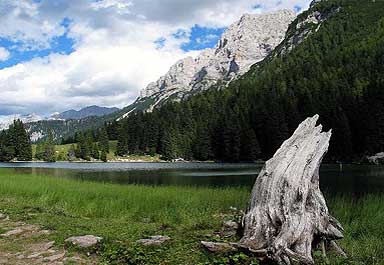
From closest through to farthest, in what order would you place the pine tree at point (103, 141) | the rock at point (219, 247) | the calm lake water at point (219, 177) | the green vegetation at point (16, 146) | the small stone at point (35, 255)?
the rock at point (219, 247)
the small stone at point (35, 255)
the calm lake water at point (219, 177)
the green vegetation at point (16, 146)
the pine tree at point (103, 141)

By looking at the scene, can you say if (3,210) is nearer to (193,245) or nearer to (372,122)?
(193,245)

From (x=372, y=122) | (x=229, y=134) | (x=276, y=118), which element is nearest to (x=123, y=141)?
(x=229, y=134)

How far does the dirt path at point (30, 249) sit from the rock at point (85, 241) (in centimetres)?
41

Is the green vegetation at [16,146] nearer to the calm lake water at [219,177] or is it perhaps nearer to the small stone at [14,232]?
the calm lake water at [219,177]

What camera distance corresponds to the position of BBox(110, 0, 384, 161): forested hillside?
11150cm

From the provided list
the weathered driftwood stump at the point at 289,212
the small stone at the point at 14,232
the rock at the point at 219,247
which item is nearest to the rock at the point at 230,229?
the weathered driftwood stump at the point at 289,212

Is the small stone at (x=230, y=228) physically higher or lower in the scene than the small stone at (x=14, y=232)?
higher

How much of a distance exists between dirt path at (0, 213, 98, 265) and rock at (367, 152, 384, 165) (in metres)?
94.7

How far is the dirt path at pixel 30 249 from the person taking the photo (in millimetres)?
10703

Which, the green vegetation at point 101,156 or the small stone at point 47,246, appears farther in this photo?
the green vegetation at point 101,156

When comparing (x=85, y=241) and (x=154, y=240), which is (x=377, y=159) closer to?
(x=154, y=240)

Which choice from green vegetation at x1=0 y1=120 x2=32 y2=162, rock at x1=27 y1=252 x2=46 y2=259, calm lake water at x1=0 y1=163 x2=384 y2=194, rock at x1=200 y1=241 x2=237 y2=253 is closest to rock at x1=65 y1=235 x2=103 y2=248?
rock at x1=27 y1=252 x2=46 y2=259

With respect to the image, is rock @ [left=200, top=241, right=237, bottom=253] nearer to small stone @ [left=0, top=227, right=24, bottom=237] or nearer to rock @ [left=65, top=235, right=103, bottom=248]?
rock @ [left=65, top=235, right=103, bottom=248]

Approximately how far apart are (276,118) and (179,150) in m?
41.5
